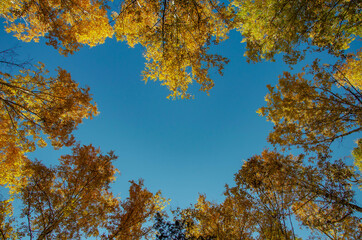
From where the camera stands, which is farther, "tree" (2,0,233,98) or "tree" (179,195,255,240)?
"tree" (179,195,255,240)

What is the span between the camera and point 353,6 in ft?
11.4

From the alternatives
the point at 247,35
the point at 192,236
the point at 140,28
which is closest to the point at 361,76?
the point at 247,35

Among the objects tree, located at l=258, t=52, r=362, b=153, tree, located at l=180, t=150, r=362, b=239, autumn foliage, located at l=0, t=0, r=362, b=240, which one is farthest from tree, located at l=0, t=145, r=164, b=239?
tree, located at l=258, t=52, r=362, b=153

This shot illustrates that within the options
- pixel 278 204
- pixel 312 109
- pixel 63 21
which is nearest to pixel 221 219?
pixel 278 204

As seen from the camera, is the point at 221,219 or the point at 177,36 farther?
the point at 221,219

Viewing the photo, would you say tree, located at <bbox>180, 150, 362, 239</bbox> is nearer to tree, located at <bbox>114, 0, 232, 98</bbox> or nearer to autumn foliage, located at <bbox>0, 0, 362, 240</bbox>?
autumn foliage, located at <bbox>0, 0, 362, 240</bbox>

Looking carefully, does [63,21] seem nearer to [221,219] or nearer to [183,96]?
[183,96]

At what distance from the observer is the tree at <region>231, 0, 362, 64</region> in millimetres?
3735

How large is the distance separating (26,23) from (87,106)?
13.8 feet

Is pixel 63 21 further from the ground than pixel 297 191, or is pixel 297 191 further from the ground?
pixel 63 21

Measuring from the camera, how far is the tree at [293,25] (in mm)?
3735

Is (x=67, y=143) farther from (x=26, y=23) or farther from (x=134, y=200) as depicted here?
(x=26, y=23)

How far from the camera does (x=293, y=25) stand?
4055 millimetres

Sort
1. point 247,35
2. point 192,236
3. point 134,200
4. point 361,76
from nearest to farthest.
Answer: point 247,35
point 361,76
point 134,200
point 192,236
